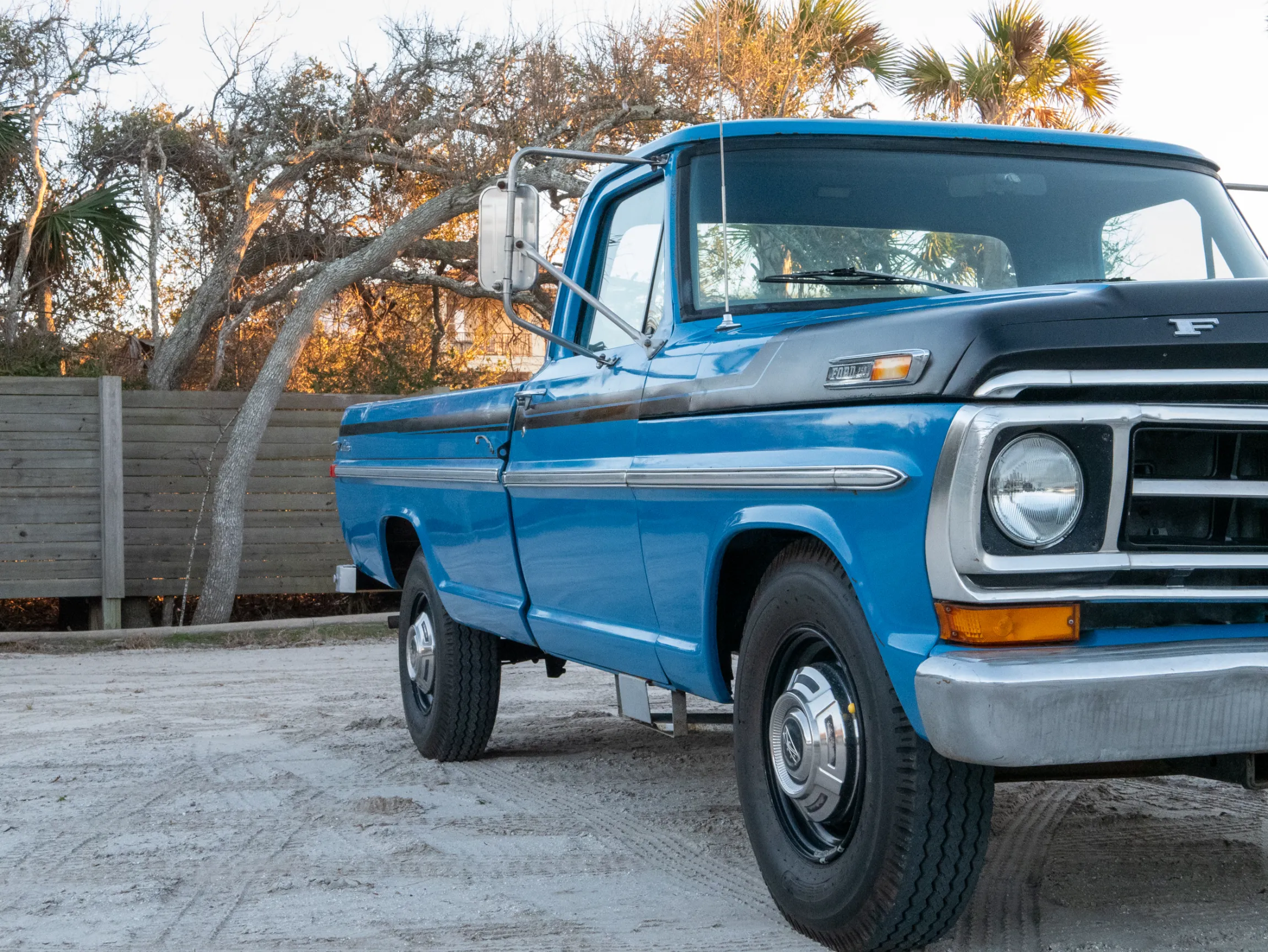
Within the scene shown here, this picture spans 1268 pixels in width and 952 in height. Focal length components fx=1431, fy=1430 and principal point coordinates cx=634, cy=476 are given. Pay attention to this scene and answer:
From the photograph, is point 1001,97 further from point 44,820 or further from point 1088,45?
point 44,820

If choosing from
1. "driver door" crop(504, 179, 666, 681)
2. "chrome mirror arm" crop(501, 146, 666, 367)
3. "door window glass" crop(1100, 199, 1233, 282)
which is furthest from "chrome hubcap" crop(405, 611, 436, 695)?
"door window glass" crop(1100, 199, 1233, 282)

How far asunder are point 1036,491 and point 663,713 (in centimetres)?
193

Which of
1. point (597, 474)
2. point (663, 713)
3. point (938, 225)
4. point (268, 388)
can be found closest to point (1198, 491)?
point (938, 225)

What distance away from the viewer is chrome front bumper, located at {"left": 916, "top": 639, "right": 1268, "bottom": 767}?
276 centimetres

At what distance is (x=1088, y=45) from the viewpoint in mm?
15984

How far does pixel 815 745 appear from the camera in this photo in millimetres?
3379

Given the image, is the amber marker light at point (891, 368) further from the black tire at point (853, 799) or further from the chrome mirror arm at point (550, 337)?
the chrome mirror arm at point (550, 337)

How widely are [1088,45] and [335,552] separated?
10133 millimetres

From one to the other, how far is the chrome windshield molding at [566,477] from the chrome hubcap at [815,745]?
0.95 m

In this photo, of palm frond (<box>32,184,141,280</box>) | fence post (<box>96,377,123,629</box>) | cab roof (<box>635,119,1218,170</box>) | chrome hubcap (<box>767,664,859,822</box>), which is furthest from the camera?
palm frond (<box>32,184,141,280</box>)

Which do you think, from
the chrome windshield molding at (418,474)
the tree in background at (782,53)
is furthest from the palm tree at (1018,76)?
the chrome windshield molding at (418,474)

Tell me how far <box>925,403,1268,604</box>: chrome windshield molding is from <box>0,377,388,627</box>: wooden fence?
9613 millimetres

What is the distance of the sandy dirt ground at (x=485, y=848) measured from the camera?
12.1 ft

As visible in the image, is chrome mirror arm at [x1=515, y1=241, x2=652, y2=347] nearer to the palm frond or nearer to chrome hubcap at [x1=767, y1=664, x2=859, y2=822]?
chrome hubcap at [x1=767, y1=664, x2=859, y2=822]
